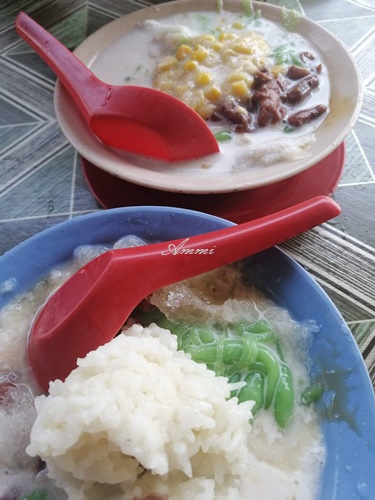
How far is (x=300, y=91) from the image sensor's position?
1.35 metres

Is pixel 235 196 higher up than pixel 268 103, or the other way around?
pixel 268 103

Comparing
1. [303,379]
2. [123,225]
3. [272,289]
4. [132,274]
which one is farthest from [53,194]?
[303,379]

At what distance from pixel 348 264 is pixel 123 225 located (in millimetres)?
494

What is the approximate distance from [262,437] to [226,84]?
945mm

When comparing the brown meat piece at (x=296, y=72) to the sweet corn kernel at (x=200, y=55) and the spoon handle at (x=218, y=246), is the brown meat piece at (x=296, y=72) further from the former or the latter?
the spoon handle at (x=218, y=246)

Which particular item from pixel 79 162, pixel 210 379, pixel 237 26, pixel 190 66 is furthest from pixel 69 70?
pixel 210 379

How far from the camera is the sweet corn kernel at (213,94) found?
4.36 feet

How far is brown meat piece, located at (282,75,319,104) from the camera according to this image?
1.35 meters

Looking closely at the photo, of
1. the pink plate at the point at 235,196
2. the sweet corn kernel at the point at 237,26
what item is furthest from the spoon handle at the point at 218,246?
the sweet corn kernel at the point at 237,26

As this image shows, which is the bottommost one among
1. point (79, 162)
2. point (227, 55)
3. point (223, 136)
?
point (79, 162)

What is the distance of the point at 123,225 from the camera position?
3.19 ft

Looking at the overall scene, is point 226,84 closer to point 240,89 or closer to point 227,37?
point 240,89

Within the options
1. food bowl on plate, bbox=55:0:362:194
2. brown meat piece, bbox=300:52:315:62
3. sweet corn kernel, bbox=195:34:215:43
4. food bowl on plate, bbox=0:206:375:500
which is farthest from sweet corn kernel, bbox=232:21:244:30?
food bowl on plate, bbox=0:206:375:500

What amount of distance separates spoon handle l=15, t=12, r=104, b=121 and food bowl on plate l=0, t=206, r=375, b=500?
394 mm
